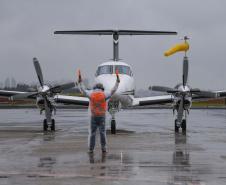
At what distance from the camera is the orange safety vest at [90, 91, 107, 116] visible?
1159 cm

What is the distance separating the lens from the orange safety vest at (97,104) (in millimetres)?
11594

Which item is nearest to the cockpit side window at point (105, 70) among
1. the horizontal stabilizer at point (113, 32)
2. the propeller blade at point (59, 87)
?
the propeller blade at point (59, 87)

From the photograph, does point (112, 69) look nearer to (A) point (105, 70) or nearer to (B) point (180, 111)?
(A) point (105, 70)

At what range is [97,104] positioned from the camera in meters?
11.6

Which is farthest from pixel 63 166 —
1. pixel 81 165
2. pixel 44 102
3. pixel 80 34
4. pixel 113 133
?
pixel 80 34

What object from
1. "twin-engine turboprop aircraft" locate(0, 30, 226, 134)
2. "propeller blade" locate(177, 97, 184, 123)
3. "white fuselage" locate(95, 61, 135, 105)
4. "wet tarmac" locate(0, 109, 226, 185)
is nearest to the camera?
"wet tarmac" locate(0, 109, 226, 185)

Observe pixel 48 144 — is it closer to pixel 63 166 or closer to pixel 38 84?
pixel 63 166

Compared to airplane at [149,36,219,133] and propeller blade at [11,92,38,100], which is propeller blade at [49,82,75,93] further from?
airplane at [149,36,219,133]

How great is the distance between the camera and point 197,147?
1259 cm

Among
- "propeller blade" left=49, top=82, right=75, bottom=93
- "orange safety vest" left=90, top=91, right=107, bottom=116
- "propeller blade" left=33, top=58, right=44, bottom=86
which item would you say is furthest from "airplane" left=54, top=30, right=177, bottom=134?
"orange safety vest" left=90, top=91, right=107, bottom=116

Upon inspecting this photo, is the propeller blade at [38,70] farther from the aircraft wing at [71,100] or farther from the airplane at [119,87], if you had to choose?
the aircraft wing at [71,100]

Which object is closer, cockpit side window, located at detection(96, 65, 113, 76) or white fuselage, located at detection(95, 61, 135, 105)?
white fuselage, located at detection(95, 61, 135, 105)

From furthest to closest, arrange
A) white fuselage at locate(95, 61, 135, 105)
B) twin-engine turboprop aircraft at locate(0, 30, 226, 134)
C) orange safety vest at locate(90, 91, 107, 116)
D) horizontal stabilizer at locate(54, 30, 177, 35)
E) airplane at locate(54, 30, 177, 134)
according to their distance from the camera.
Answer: horizontal stabilizer at locate(54, 30, 177, 35)
twin-engine turboprop aircraft at locate(0, 30, 226, 134)
airplane at locate(54, 30, 177, 134)
white fuselage at locate(95, 61, 135, 105)
orange safety vest at locate(90, 91, 107, 116)

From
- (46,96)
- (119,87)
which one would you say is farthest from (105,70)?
(46,96)
